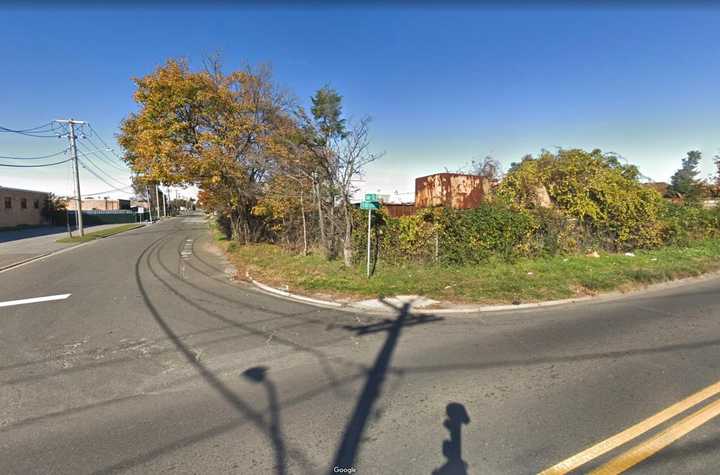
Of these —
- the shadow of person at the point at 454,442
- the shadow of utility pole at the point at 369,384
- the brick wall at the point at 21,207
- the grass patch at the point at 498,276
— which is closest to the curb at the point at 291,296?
the grass patch at the point at 498,276

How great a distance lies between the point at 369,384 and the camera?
11.0ft

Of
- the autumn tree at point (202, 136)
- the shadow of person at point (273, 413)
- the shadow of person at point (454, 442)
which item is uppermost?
the autumn tree at point (202, 136)

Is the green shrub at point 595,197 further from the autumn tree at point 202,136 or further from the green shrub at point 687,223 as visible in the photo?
the autumn tree at point 202,136

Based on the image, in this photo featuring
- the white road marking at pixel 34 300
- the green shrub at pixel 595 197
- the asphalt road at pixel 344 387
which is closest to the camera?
the asphalt road at pixel 344 387

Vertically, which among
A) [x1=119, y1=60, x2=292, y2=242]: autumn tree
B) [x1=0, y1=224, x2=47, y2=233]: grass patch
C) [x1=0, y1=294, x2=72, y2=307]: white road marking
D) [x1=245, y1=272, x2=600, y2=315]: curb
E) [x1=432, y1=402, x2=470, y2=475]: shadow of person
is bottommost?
[x1=432, y1=402, x2=470, y2=475]: shadow of person

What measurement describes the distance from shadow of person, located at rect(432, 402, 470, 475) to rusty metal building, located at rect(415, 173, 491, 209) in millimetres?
7689

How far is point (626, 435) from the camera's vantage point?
250cm

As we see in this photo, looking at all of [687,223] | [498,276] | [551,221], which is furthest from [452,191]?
[687,223]

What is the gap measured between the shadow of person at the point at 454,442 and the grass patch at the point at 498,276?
3.65 meters

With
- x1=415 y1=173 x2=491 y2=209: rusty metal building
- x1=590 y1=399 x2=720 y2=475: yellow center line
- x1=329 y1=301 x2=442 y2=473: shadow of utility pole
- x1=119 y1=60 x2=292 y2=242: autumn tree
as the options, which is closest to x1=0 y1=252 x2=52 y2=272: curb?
x1=119 y1=60 x2=292 y2=242: autumn tree

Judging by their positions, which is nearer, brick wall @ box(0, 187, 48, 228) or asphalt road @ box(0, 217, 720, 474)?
asphalt road @ box(0, 217, 720, 474)

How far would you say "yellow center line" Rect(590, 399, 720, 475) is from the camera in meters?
2.19

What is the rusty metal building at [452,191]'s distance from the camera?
10.4 meters

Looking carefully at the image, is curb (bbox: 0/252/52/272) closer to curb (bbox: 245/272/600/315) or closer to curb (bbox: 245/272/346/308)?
curb (bbox: 245/272/346/308)
